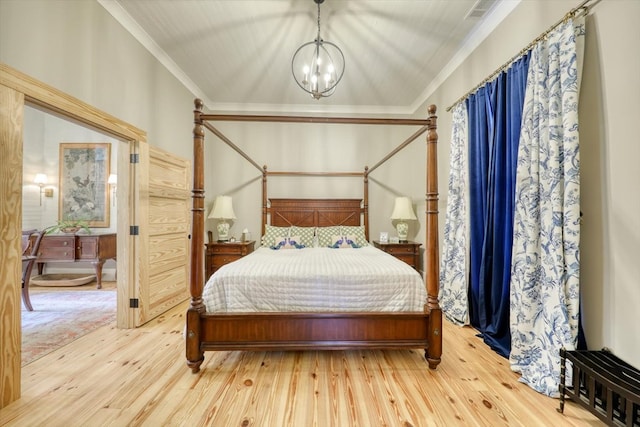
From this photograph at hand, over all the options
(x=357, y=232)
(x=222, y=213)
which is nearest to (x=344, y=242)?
(x=357, y=232)

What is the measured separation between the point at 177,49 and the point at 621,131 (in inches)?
150

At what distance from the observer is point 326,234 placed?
12.7ft

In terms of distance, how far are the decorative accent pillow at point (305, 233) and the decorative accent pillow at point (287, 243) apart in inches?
5.8

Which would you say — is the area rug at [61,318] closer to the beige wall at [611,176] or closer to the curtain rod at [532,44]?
the beige wall at [611,176]

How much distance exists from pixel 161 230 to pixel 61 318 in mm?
1442

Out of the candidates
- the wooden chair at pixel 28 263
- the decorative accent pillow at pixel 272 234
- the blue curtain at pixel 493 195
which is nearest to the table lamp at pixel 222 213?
the decorative accent pillow at pixel 272 234

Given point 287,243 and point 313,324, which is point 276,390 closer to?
point 313,324

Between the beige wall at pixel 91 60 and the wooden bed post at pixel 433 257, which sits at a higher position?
the beige wall at pixel 91 60

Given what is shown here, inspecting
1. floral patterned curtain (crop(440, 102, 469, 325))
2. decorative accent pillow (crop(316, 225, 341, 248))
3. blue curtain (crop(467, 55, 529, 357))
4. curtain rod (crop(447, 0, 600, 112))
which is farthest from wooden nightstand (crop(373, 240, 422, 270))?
curtain rod (crop(447, 0, 600, 112))

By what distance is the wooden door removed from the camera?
266 cm

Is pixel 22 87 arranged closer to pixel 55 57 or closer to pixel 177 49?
pixel 55 57

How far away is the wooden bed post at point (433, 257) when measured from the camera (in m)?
1.91

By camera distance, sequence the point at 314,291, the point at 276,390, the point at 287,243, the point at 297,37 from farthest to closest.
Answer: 1. the point at 287,243
2. the point at 297,37
3. the point at 314,291
4. the point at 276,390

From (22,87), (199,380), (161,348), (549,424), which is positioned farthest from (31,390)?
(549,424)
